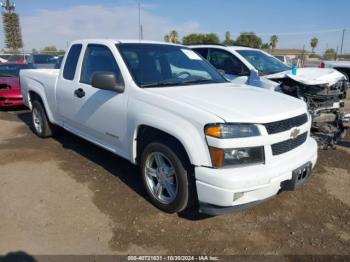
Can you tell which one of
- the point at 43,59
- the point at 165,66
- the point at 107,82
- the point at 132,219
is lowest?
the point at 132,219

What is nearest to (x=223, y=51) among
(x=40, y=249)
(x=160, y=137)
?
(x=160, y=137)

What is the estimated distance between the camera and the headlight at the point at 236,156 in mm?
3027

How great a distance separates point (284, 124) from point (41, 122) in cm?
472

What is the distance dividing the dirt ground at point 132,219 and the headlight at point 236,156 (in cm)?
80

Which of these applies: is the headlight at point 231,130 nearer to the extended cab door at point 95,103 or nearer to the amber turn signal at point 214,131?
the amber turn signal at point 214,131

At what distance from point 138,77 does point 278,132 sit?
67.9 inches

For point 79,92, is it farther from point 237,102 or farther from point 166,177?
point 237,102

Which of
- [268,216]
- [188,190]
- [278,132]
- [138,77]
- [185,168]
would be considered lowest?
[268,216]

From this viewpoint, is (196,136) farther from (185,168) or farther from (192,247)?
(192,247)

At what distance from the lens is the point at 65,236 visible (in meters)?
3.32

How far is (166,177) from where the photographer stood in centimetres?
365

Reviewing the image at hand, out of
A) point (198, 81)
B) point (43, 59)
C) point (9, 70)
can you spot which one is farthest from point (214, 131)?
point (43, 59)

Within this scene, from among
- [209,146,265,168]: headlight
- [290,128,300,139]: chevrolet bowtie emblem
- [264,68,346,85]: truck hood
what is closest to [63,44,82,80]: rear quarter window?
[209,146,265,168]: headlight

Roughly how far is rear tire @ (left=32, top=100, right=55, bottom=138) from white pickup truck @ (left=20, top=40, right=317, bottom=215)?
4.38 feet
